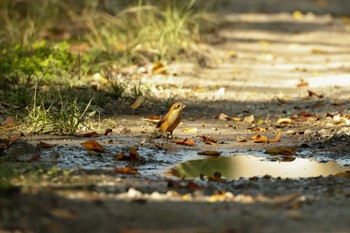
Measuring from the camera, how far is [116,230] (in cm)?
383

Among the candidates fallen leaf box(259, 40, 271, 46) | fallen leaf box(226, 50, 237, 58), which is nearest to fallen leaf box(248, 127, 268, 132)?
fallen leaf box(226, 50, 237, 58)

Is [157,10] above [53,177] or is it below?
above

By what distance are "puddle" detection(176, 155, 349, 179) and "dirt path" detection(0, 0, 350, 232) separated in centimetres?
16

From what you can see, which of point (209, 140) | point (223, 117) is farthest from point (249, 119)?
point (209, 140)

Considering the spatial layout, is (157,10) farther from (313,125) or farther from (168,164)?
(168,164)

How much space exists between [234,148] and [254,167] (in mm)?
537

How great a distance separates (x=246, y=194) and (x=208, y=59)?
535 cm

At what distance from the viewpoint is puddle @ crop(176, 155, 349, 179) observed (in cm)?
536

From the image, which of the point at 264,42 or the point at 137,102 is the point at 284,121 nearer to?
the point at 137,102

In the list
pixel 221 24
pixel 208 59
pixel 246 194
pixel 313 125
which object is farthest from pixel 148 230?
pixel 221 24

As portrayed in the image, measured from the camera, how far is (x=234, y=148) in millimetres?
6086

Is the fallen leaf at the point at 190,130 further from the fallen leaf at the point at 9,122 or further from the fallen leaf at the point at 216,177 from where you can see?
the fallen leaf at the point at 216,177

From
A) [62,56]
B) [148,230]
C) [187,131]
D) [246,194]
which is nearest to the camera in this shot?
[148,230]

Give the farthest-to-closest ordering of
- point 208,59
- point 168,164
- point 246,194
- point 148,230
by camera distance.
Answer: point 208,59 → point 168,164 → point 246,194 → point 148,230
